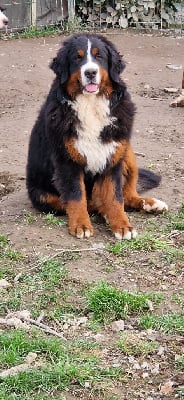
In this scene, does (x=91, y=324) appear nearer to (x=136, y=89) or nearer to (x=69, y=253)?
(x=69, y=253)

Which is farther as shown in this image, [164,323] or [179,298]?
[179,298]

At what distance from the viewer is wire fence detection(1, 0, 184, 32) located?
1441cm

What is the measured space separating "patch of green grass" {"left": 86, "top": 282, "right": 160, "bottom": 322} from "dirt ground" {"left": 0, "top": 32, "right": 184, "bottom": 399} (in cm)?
33

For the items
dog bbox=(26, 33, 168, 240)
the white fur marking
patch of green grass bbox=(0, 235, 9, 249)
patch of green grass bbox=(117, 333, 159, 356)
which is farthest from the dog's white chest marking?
patch of green grass bbox=(117, 333, 159, 356)

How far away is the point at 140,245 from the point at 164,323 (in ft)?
4.09

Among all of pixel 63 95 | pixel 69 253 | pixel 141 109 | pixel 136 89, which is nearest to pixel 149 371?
pixel 69 253

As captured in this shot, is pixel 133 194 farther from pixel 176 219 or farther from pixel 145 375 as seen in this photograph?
pixel 145 375

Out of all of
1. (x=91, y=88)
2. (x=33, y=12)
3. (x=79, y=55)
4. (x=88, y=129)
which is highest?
(x=79, y=55)

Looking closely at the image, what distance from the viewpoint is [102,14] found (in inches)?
582

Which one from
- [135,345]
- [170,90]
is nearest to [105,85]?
[135,345]

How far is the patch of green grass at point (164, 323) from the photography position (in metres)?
4.40

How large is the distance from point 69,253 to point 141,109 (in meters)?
5.04

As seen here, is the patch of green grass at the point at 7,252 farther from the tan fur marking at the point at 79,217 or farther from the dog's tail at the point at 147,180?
the dog's tail at the point at 147,180

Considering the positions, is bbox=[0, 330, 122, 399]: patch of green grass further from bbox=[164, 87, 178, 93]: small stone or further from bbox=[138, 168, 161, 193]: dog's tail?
bbox=[164, 87, 178, 93]: small stone
